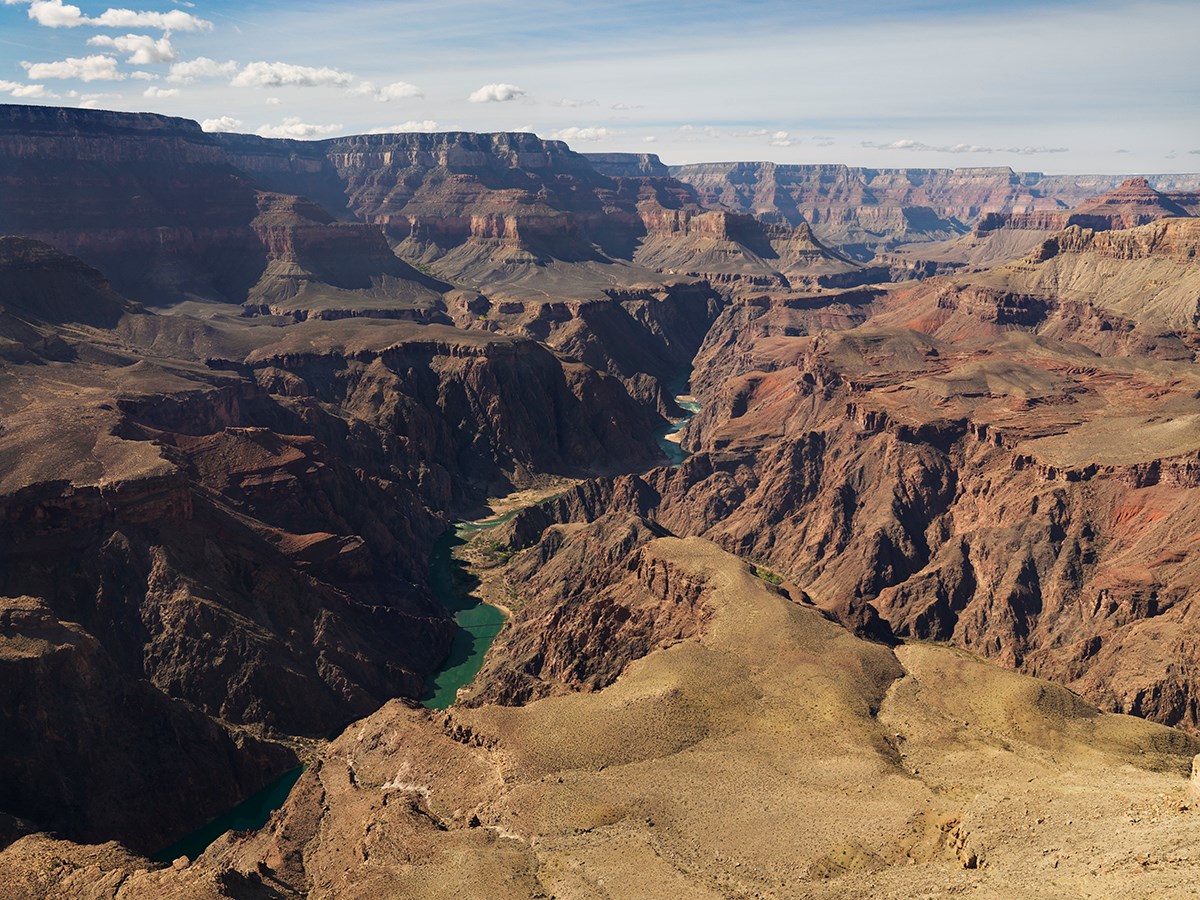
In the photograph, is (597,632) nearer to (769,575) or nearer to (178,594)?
(178,594)

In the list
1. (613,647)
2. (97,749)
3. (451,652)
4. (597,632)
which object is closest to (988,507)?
(597,632)

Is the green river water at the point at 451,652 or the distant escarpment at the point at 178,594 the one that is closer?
the distant escarpment at the point at 178,594

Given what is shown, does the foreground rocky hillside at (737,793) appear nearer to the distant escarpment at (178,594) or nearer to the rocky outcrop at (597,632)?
the rocky outcrop at (597,632)

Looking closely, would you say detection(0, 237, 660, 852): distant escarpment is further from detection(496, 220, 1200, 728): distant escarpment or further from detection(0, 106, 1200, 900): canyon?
detection(496, 220, 1200, 728): distant escarpment

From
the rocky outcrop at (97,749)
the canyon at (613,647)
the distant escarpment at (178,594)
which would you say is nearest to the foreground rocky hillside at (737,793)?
the canyon at (613,647)

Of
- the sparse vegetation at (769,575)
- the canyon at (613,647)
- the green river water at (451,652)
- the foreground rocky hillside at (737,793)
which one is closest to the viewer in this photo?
the foreground rocky hillside at (737,793)

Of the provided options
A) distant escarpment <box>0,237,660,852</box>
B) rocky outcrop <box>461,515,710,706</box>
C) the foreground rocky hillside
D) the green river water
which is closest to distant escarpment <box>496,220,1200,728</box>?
the green river water

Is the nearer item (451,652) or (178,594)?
(178,594)

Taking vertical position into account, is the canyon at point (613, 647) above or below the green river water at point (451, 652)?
above
